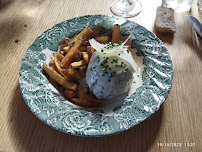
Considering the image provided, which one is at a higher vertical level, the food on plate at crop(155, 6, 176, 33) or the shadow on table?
the food on plate at crop(155, 6, 176, 33)

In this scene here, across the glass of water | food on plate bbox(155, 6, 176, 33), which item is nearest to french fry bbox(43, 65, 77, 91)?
food on plate bbox(155, 6, 176, 33)

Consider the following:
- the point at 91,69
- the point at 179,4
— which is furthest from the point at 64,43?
the point at 179,4

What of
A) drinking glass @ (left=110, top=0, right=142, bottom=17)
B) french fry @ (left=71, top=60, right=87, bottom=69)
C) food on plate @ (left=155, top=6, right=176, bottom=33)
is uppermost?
french fry @ (left=71, top=60, right=87, bottom=69)

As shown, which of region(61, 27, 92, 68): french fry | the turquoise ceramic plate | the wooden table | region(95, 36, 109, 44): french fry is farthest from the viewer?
region(95, 36, 109, 44): french fry

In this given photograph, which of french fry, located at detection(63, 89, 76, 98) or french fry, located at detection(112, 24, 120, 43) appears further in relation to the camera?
french fry, located at detection(112, 24, 120, 43)

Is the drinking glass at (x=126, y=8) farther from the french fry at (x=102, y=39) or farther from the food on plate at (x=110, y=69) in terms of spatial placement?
the food on plate at (x=110, y=69)

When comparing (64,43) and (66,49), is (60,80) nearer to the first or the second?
(66,49)

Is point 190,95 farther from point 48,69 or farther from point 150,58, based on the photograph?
point 48,69

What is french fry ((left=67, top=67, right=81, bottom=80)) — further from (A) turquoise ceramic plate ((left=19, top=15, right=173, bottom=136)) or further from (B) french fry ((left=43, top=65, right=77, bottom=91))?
(A) turquoise ceramic plate ((left=19, top=15, right=173, bottom=136))
